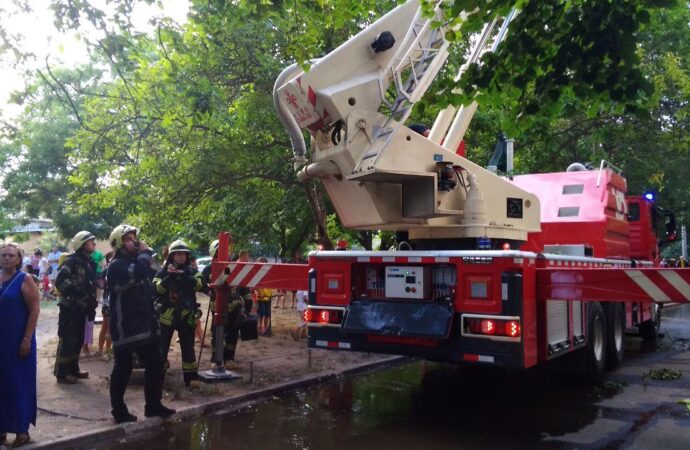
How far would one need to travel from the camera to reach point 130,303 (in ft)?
19.7

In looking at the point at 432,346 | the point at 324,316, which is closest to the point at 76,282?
the point at 324,316

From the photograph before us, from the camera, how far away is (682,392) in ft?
25.6

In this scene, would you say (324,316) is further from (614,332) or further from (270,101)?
(270,101)

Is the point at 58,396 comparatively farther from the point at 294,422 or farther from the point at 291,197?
the point at 291,197

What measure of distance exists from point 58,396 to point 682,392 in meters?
7.65

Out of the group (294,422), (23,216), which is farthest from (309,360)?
(23,216)

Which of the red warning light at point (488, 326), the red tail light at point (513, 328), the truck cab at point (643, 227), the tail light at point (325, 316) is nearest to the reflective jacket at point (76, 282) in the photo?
the tail light at point (325, 316)

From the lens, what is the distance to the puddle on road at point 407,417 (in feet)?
18.5

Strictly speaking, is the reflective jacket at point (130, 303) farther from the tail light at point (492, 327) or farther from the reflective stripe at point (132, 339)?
the tail light at point (492, 327)

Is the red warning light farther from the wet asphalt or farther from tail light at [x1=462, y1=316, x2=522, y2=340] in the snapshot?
the wet asphalt

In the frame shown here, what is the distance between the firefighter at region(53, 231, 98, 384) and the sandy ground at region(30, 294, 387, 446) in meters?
0.24

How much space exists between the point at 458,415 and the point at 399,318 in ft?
4.90

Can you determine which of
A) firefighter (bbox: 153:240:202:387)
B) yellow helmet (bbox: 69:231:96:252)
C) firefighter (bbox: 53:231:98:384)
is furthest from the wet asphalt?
yellow helmet (bbox: 69:231:96:252)

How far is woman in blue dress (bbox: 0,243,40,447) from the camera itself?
5012 millimetres
